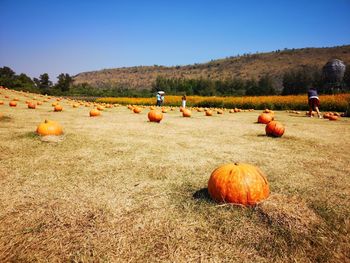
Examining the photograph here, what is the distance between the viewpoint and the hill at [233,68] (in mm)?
97500

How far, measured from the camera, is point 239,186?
371 cm

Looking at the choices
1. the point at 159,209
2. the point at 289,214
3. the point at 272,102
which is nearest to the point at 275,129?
the point at 289,214

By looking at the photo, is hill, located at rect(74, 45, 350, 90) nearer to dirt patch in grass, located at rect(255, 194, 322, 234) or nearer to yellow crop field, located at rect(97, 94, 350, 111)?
yellow crop field, located at rect(97, 94, 350, 111)

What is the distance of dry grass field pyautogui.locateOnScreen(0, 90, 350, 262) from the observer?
2.79 meters

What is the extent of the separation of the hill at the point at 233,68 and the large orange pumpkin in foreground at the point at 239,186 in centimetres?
9150

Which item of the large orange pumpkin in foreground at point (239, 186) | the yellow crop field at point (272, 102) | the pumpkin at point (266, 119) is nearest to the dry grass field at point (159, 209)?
the large orange pumpkin in foreground at point (239, 186)

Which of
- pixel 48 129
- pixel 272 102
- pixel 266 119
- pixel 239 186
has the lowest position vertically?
pixel 272 102

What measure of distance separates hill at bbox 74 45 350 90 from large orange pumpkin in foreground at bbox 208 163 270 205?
3602 inches

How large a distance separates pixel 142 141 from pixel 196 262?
17.9ft

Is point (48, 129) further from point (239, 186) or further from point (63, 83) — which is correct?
point (63, 83)

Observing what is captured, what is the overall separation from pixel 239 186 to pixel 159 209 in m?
1.11

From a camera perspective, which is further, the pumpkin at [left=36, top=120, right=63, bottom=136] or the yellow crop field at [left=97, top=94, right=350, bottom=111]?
the yellow crop field at [left=97, top=94, right=350, bottom=111]

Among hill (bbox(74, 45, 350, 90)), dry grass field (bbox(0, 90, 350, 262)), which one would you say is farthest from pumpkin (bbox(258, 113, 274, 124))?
hill (bbox(74, 45, 350, 90))

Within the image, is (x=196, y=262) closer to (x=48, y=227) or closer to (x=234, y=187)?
(x=234, y=187)
